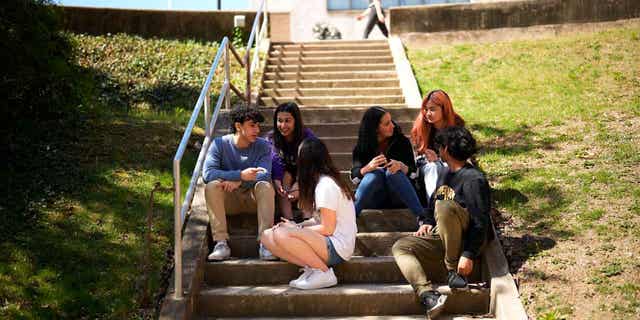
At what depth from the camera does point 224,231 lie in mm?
6230

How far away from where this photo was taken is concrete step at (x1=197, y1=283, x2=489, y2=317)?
5.73m

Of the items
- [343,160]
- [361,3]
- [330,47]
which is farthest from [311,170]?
[361,3]

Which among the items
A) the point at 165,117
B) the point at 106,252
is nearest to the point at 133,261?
the point at 106,252

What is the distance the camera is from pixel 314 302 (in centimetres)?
576

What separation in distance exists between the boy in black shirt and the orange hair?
86cm

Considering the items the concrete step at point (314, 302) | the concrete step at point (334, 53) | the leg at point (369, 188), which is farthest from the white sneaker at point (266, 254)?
the concrete step at point (334, 53)

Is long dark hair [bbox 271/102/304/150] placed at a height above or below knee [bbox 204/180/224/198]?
above

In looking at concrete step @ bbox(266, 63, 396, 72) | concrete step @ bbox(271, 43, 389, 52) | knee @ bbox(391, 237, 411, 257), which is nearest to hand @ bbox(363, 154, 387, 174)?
knee @ bbox(391, 237, 411, 257)

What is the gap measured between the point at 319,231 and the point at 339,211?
20cm

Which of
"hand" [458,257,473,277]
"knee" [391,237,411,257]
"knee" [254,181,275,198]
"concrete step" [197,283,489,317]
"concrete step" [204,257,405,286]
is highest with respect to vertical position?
"knee" [254,181,275,198]

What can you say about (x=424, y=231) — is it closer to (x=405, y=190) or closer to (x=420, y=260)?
(x=420, y=260)

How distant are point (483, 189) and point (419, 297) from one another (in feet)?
3.00

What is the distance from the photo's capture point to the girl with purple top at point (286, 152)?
21.4 ft

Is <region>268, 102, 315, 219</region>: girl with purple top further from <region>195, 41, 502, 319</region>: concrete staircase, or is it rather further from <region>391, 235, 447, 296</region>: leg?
<region>391, 235, 447, 296</region>: leg
